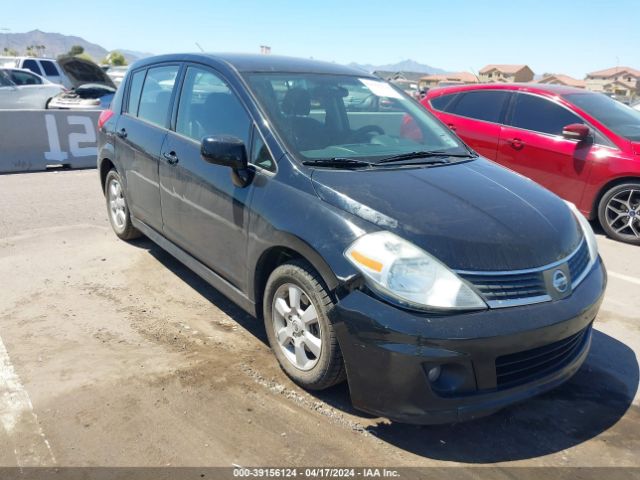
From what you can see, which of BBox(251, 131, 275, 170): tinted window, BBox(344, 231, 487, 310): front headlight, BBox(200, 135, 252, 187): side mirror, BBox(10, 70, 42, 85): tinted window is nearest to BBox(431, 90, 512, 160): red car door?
BBox(251, 131, 275, 170): tinted window

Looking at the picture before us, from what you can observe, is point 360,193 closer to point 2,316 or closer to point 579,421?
point 579,421

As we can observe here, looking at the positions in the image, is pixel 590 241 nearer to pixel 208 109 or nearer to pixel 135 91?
pixel 208 109

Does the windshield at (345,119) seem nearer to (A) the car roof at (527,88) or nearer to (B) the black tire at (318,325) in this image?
(B) the black tire at (318,325)

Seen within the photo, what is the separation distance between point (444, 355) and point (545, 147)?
5.12 meters

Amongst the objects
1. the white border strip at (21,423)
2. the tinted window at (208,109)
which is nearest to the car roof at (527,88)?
the tinted window at (208,109)

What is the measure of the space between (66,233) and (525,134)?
5.56m

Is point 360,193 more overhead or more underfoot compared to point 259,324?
more overhead

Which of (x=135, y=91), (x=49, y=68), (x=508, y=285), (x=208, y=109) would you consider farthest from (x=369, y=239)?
(x=49, y=68)

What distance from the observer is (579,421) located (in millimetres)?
3023

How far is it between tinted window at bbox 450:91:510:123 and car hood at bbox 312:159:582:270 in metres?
4.27

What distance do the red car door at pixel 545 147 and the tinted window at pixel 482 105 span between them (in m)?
0.18

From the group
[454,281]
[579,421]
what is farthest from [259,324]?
[579,421]

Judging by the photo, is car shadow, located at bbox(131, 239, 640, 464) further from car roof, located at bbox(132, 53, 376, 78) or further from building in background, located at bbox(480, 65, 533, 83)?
building in background, located at bbox(480, 65, 533, 83)

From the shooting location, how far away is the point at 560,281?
278 centimetres
